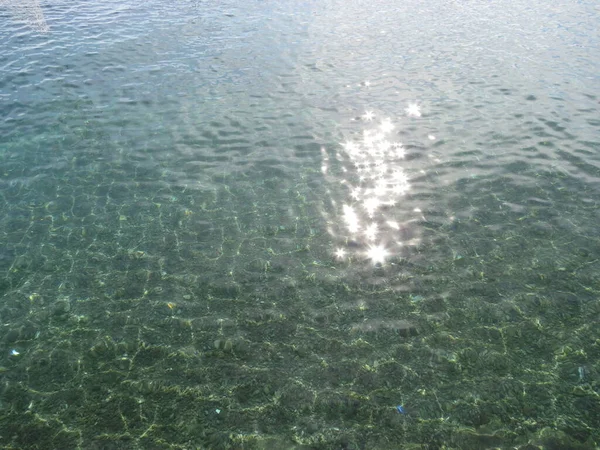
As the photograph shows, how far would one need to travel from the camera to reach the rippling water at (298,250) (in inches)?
420

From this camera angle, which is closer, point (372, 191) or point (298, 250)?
point (298, 250)

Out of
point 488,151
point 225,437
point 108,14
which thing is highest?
point 108,14

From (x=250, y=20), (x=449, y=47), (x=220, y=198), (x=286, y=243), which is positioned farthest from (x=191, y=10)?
(x=286, y=243)

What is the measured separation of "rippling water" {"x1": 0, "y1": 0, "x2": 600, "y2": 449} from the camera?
10.7 meters

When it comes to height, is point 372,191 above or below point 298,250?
above

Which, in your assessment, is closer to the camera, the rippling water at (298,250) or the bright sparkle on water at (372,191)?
the rippling water at (298,250)

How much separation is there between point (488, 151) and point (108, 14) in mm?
37192

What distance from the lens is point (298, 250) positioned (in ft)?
50.9

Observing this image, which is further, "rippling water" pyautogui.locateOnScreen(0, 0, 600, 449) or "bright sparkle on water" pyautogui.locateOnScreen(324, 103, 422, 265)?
"bright sparkle on water" pyautogui.locateOnScreen(324, 103, 422, 265)

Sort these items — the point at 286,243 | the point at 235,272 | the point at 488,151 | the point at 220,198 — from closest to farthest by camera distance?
the point at 235,272 < the point at 286,243 < the point at 220,198 < the point at 488,151

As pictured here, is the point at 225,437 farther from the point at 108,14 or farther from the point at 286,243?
the point at 108,14

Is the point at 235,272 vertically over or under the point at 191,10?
under

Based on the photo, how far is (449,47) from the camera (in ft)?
105

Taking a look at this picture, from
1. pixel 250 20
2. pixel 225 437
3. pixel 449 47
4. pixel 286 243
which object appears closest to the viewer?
pixel 225 437
